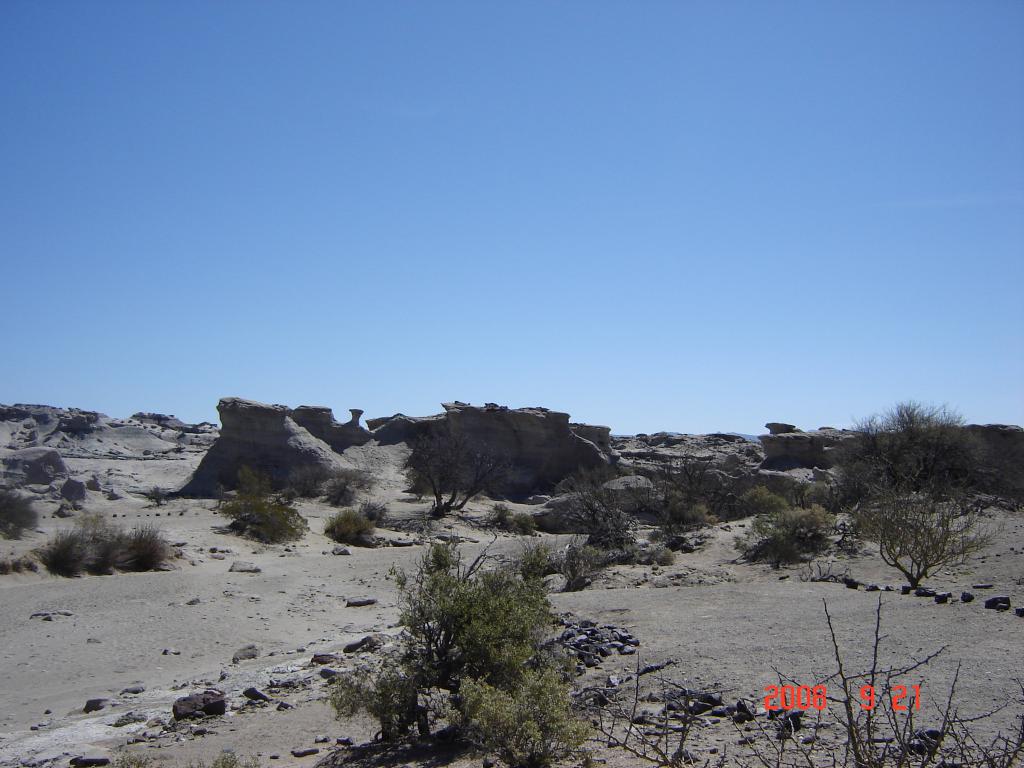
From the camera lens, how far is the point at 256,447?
35.0m

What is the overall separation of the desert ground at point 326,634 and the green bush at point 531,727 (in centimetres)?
47

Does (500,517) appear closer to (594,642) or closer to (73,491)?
(73,491)

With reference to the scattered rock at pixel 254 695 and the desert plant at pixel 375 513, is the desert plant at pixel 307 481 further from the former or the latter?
the scattered rock at pixel 254 695

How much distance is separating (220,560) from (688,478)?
16.0 meters

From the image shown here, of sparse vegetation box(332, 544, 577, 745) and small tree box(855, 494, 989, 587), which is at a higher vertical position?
small tree box(855, 494, 989, 587)

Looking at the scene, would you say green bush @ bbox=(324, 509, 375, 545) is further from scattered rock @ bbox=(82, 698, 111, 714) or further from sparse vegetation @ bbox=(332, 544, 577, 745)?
sparse vegetation @ bbox=(332, 544, 577, 745)

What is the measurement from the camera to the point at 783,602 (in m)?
11.2

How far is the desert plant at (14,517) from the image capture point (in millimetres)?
20500

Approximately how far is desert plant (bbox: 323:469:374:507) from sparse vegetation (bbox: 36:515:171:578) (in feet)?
37.4

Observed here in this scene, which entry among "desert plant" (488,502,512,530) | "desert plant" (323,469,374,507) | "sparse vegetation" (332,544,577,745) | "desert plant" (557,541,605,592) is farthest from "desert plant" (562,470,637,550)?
"sparse vegetation" (332,544,577,745)

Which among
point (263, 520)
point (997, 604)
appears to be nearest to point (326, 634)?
point (997, 604)

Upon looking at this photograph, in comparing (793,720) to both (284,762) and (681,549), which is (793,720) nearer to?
(284,762)

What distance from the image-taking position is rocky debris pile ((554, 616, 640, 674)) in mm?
9023
